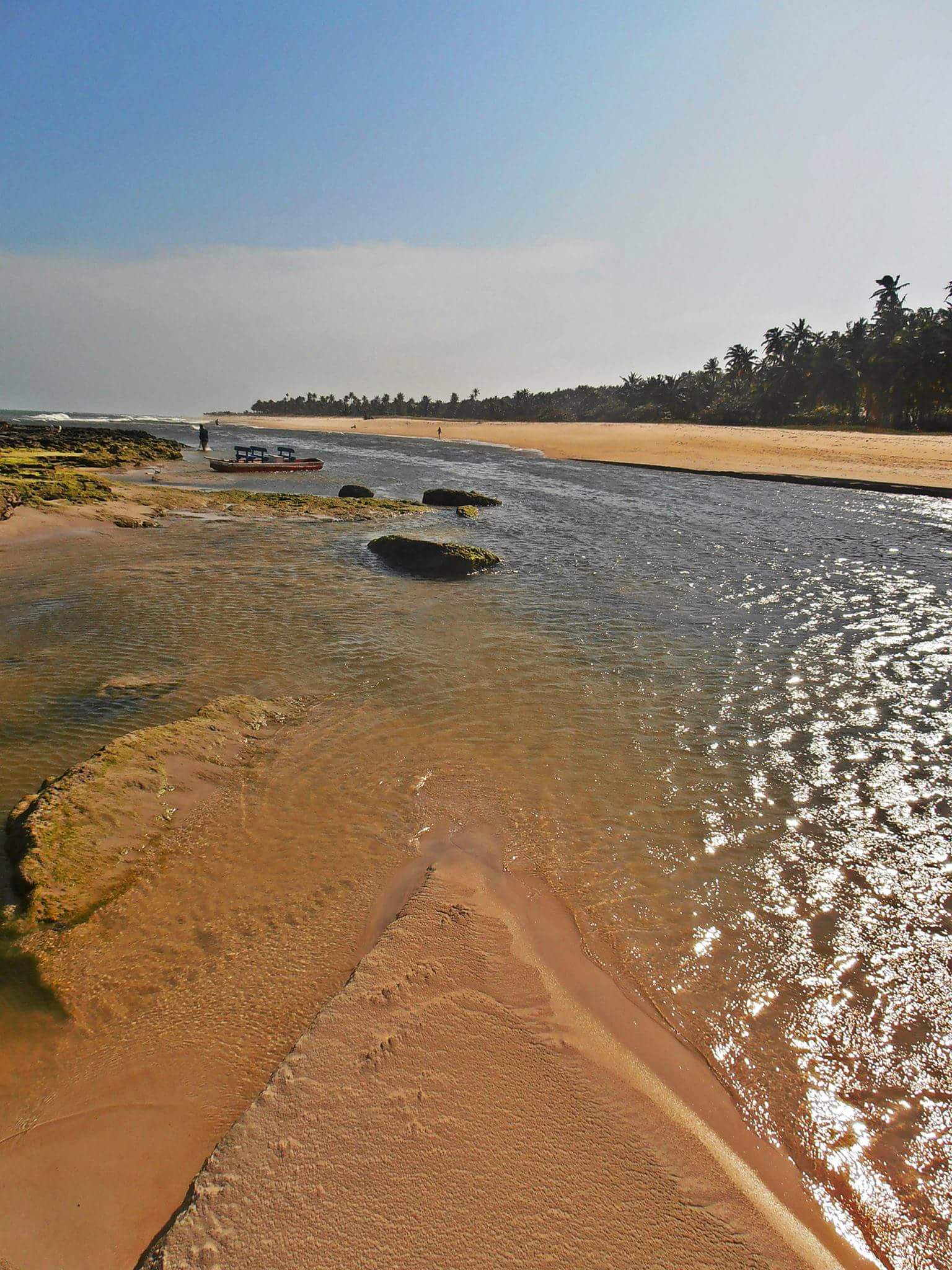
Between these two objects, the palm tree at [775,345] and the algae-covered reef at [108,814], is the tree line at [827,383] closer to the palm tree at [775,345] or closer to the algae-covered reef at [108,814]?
the palm tree at [775,345]

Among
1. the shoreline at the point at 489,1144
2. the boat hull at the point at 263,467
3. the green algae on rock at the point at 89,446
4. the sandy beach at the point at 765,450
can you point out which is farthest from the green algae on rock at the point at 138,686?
the sandy beach at the point at 765,450

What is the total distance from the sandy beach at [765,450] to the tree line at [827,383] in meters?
7.75

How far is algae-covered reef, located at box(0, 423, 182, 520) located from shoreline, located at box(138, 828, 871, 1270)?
17.9 m

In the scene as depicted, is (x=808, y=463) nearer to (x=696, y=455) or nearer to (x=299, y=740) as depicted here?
(x=696, y=455)

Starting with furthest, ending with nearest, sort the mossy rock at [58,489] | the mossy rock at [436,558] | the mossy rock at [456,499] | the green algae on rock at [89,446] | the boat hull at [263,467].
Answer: the boat hull at [263,467], the green algae on rock at [89,446], the mossy rock at [456,499], the mossy rock at [58,489], the mossy rock at [436,558]

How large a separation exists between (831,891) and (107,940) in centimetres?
467

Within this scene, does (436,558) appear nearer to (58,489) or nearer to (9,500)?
(9,500)

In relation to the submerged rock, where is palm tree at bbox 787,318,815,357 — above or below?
above

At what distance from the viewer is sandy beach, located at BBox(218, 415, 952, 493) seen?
30.1 m

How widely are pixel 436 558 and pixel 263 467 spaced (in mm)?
23793

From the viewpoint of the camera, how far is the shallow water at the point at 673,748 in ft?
10.0

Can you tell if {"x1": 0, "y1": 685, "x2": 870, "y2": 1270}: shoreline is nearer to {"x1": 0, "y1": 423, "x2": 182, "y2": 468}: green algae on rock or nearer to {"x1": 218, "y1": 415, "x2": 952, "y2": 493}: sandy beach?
{"x1": 0, "y1": 423, "x2": 182, "y2": 468}: green algae on rock

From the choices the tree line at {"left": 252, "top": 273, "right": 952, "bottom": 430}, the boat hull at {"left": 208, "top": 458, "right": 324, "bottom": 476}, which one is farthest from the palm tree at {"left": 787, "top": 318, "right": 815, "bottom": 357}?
the boat hull at {"left": 208, "top": 458, "right": 324, "bottom": 476}

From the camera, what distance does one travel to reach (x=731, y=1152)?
8.30 ft
